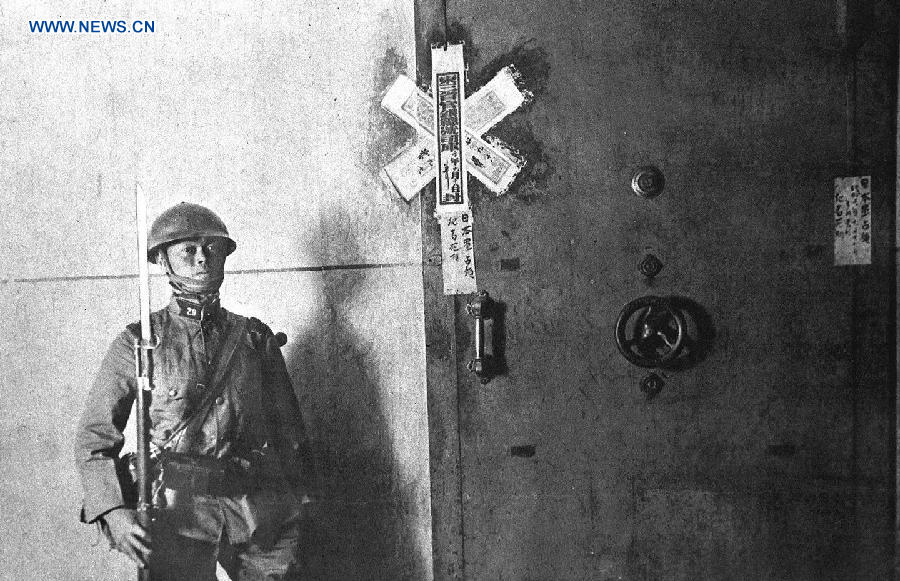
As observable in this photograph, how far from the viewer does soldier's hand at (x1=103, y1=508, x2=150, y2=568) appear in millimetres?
1781

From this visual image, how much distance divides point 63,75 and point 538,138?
1500mm

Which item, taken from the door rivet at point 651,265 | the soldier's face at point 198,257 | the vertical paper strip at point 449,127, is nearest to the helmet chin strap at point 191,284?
the soldier's face at point 198,257

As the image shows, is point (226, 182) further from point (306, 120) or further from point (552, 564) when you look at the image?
point (552, 564)

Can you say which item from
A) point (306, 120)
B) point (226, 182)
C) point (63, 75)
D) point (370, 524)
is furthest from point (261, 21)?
point (370, 524)

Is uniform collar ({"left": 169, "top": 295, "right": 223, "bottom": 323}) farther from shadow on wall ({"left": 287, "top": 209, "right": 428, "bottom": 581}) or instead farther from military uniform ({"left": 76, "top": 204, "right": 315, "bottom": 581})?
shadow on wall ({"left": 287, "top": 209, "right": 428, "bottom": 581})

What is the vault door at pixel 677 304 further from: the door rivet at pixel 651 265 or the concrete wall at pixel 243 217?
the concrete wall at pixel 243 217

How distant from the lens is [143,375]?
1.80m

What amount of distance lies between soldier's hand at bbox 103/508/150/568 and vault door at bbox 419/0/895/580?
90 cm

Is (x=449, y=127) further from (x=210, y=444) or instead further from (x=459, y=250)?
(x=210, y=444)

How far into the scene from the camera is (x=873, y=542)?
162cm

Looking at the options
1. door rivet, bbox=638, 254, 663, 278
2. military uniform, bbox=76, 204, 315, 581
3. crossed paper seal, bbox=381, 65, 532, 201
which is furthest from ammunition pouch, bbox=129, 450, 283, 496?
door rivet, bbox=638, 254, 663, 278

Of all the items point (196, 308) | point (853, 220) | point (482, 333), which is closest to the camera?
point (853, 220)

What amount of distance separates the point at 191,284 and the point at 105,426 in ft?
1.71

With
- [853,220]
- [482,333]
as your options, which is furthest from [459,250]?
[853,220]
